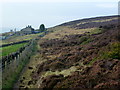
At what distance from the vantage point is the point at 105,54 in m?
22.6

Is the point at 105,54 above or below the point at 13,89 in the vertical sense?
above

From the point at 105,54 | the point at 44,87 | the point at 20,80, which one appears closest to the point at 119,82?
the point at 44,87

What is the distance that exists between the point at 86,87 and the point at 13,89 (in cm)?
729

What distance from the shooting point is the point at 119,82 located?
44.4 feet

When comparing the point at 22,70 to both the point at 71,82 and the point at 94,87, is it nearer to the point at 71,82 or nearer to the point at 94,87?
the point at 71,82

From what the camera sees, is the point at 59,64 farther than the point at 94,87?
Yes

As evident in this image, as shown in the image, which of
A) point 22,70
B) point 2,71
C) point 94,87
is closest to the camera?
point 94,87

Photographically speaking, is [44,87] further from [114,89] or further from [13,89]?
[114,89]

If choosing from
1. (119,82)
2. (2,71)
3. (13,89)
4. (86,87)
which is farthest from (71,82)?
(2,71)

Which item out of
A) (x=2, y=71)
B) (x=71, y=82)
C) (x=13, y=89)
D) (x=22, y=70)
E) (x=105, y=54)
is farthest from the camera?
(x=22, y=70)

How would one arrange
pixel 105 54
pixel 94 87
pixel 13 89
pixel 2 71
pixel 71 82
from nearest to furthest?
pixel 94 87
pixel 71 82
pixel 13 89
pixel 2 71
pixel 105 54

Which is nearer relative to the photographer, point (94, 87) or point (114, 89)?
point (114, 89)

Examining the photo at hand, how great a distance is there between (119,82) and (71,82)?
3.79m

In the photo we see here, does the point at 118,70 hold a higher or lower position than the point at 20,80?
higher
